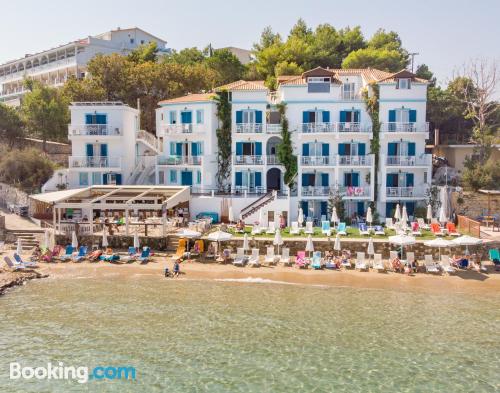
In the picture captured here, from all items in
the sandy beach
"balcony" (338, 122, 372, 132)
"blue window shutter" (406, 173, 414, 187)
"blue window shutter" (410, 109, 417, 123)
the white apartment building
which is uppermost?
the white apartment building

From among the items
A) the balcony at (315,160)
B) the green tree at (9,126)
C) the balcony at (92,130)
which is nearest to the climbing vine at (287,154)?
the balcony at (315,160)

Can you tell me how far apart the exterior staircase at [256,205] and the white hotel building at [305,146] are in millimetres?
80

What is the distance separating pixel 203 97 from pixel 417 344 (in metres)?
29.8

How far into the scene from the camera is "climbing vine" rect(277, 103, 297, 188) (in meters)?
40.2

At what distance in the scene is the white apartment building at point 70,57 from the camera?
77250mm

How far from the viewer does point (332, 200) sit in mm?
37375

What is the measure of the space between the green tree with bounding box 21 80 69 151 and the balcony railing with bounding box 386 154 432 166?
3329cm

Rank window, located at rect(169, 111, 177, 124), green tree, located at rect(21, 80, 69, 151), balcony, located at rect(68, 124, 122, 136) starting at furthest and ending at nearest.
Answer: green tree, located at rect(21, 80, 69, 151) → window, located at rect(169, 111, 177, 124) → balcony, located at rect(68, 124, 122, 136)

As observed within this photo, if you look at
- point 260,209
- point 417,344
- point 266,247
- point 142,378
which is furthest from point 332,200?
point 142,378

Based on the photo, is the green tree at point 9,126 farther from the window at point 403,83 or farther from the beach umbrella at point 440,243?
the beach umbrella at point 440,243

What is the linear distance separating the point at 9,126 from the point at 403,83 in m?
38.8

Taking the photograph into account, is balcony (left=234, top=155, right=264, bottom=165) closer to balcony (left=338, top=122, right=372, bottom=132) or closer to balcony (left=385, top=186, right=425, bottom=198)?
balcony (left=338, top=122, right=372, bottom=132)

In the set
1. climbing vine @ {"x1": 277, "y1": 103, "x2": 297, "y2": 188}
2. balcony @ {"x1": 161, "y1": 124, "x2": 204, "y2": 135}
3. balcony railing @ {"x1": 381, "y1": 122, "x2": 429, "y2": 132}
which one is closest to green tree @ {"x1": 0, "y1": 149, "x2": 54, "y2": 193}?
balcony @ {"x1": 161, "y1": 124, "x2": 204, "y2": 135}

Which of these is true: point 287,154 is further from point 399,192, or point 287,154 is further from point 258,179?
point 399,192
